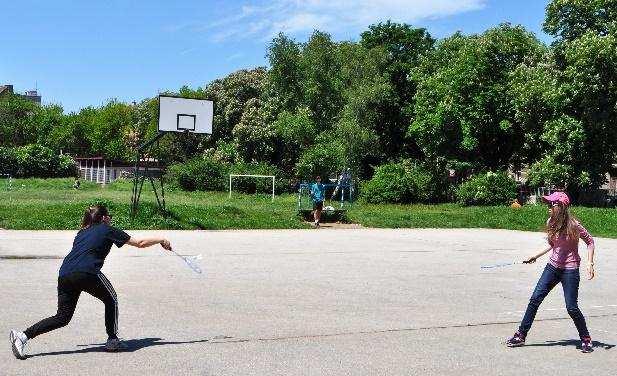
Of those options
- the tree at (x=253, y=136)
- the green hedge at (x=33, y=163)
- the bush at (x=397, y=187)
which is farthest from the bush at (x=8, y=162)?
the bush at (x=397, y=187)

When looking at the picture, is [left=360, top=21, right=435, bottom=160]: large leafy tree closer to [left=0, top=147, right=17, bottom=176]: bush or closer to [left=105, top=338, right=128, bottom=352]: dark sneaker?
[left=0, top=147, right=17, bottom=176]: bush

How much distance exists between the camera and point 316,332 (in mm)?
8219

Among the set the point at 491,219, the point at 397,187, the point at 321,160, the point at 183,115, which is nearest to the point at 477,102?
the point at 397,187

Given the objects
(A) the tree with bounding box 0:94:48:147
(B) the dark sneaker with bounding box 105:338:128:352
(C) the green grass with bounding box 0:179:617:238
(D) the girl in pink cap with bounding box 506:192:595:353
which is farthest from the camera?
(A) the tree with bounding box 0:94:48:147

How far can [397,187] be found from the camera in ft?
153

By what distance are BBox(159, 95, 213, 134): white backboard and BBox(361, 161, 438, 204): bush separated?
19629 millimetres

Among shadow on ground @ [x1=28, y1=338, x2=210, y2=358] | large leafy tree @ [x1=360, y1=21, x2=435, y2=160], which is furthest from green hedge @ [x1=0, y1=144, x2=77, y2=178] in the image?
shadow on ground @ [x1=28, y1=338, x2=210, y2=358]

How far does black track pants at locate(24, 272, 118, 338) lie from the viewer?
6934 mm

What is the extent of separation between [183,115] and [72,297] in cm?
2196

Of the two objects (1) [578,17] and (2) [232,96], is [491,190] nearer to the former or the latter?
(1) [578,17]

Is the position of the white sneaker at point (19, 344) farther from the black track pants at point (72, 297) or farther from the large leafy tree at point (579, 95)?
the large leafy tree at point (579, 95)

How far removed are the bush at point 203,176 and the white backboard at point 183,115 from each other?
27166 mm

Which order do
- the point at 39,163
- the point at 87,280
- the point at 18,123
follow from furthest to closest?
the point at 18,123, the point at 39,163, the point at 87,280

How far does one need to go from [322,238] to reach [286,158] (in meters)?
47.2
